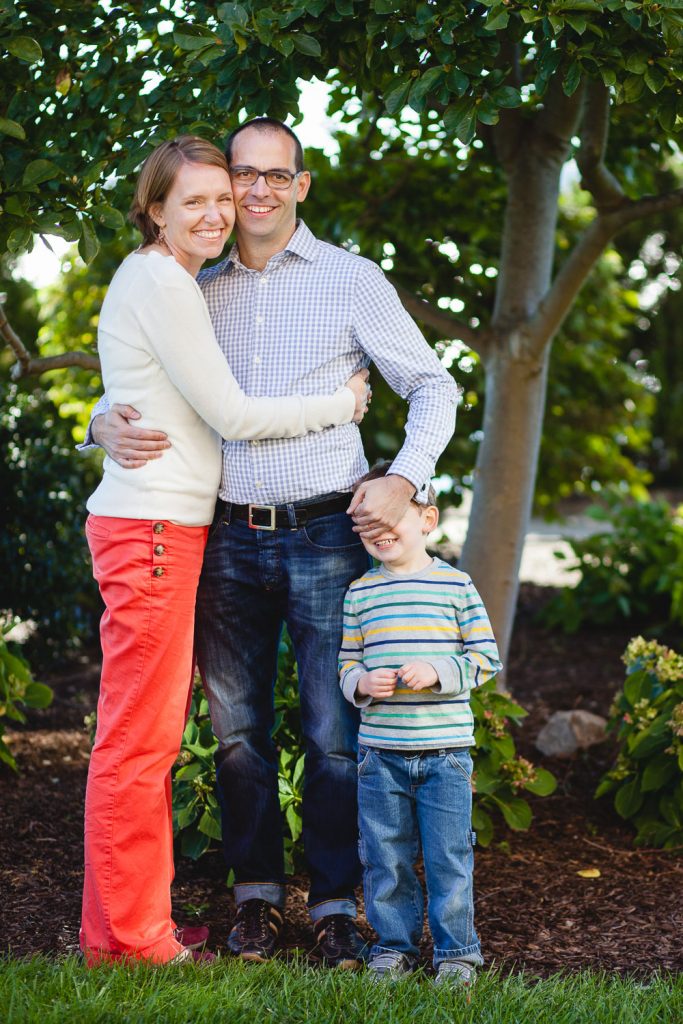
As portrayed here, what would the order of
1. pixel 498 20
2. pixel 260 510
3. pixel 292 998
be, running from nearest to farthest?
1. pixel 292 998
2. pixel 498 20
3. pixel 260 510

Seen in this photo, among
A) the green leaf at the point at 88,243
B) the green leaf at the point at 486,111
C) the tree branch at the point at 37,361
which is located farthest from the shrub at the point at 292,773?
the green leaf at the point at 486,111

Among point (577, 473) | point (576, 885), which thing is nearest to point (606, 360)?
point (577, 473)

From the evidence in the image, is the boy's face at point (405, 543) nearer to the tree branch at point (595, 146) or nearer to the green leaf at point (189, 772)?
the green leaf at point (189, 772)

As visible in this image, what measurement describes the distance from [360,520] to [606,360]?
5.93 m

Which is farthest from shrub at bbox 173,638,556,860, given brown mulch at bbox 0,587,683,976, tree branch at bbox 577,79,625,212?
tree branch at bbox 577,79,625,212

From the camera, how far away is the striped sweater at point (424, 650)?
284cm

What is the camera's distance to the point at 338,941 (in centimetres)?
300

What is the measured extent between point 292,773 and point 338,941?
71 centimetres

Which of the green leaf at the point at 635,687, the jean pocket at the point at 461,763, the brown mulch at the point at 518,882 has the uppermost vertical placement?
the jean pocket at the point at 461,763

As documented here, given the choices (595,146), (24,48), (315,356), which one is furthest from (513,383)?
(24,48)

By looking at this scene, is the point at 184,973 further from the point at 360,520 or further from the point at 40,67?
the point at 40,67

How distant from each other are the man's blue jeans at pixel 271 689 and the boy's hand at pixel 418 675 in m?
0.29

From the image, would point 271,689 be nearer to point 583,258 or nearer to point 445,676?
point 445,676

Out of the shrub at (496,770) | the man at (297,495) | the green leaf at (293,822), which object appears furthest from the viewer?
the shrub at (496,770)
